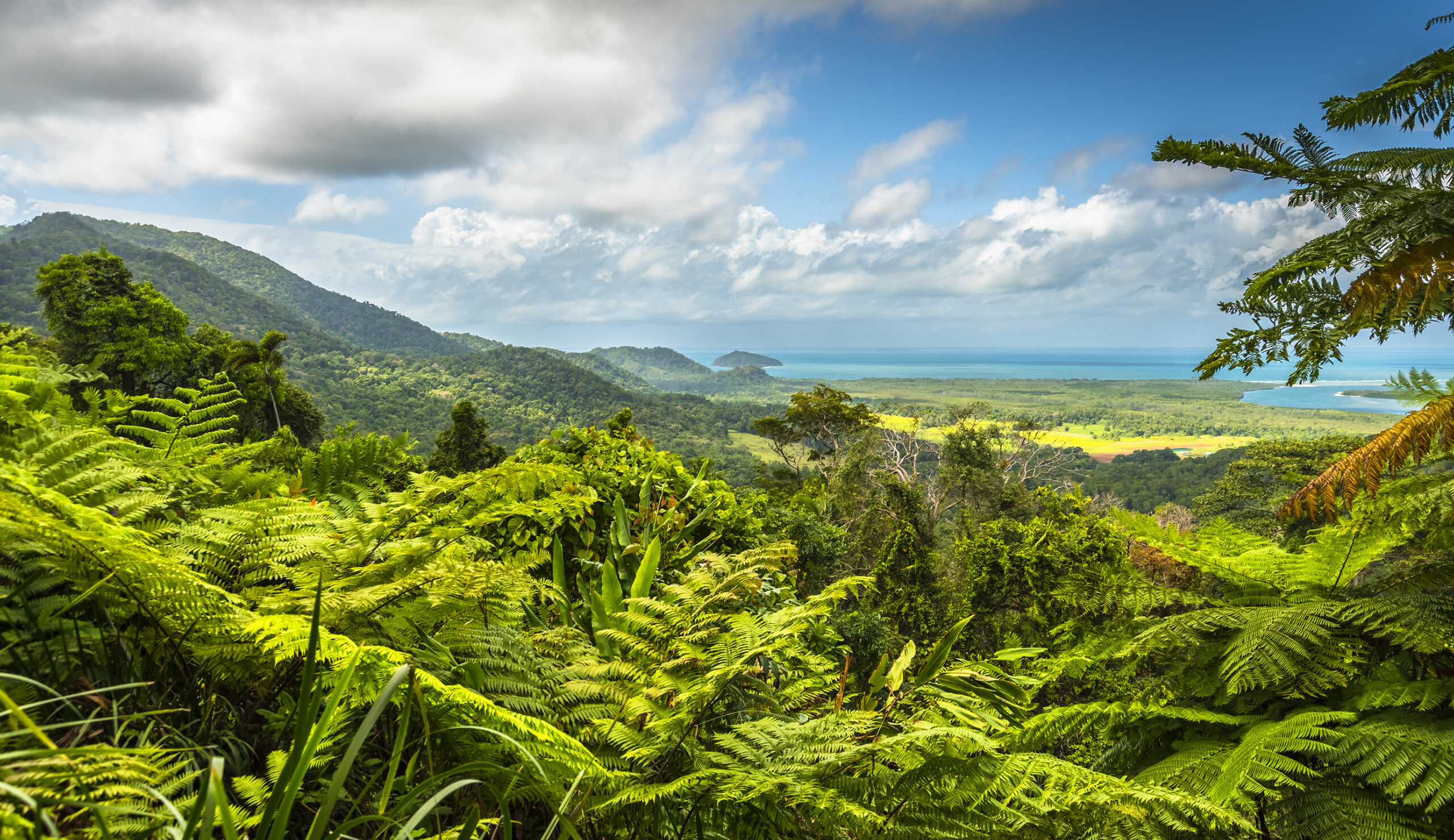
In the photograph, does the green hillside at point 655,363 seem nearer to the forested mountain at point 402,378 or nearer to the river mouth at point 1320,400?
the forested mountain at point 402,378

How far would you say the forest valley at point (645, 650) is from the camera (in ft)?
2.61

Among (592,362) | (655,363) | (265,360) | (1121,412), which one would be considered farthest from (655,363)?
(265,360)

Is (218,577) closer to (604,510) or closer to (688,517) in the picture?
(604,510)

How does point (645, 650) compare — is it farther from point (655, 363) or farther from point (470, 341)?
point (655, 363)

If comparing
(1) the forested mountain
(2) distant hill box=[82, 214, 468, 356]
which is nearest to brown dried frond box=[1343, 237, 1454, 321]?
(1) the forested mountain

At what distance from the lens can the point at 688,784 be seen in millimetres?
895

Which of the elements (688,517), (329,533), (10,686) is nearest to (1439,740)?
(688,517)

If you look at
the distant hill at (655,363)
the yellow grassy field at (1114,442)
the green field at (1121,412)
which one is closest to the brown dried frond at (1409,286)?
the green field at (1121,412)

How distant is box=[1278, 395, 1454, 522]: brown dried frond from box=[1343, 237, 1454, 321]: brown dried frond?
1.26 feet

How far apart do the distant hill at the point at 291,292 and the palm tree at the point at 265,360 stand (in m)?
98.3

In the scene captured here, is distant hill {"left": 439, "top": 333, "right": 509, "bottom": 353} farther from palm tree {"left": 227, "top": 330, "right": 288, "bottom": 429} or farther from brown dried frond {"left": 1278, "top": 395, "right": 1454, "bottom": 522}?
brown dried frond {"left": 1278, "top": 395, "right": 1454, "bottom": 522}

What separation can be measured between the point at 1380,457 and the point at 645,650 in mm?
2767

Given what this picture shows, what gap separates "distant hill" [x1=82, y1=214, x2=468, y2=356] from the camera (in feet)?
367

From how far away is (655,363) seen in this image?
173000 millimetres
